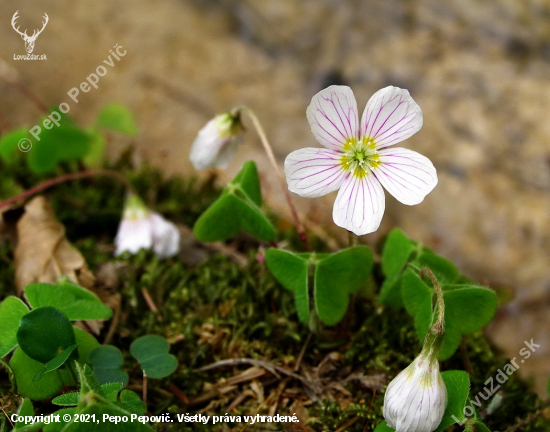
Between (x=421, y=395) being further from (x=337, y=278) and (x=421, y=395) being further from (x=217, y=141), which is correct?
(x=217, y=141)

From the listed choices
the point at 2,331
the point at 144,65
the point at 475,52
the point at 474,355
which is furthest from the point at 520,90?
the point at 2,331

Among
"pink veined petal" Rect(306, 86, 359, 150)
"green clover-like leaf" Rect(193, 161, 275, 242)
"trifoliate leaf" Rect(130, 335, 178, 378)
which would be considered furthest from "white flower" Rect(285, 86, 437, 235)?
"trifoliate leaf" Rect(130, 335, 178, 378)

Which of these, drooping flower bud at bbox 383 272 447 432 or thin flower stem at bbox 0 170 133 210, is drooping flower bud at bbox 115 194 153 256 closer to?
thin flower stem at bbox 0 170 133 210

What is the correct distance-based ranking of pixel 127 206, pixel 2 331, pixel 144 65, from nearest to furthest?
pixel 2 331
pixel 127 206
pixel 144 65

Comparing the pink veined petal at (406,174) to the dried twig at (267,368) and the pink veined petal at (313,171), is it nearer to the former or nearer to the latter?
the pink veined petal at (313,171)

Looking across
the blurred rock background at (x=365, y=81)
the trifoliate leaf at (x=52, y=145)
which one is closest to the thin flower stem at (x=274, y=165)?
the trifoliate leaf at (x=52, y=145)

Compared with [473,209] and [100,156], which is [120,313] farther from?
[473,209]

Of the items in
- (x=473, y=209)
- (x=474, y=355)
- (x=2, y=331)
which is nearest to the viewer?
(x=2, y=331)
